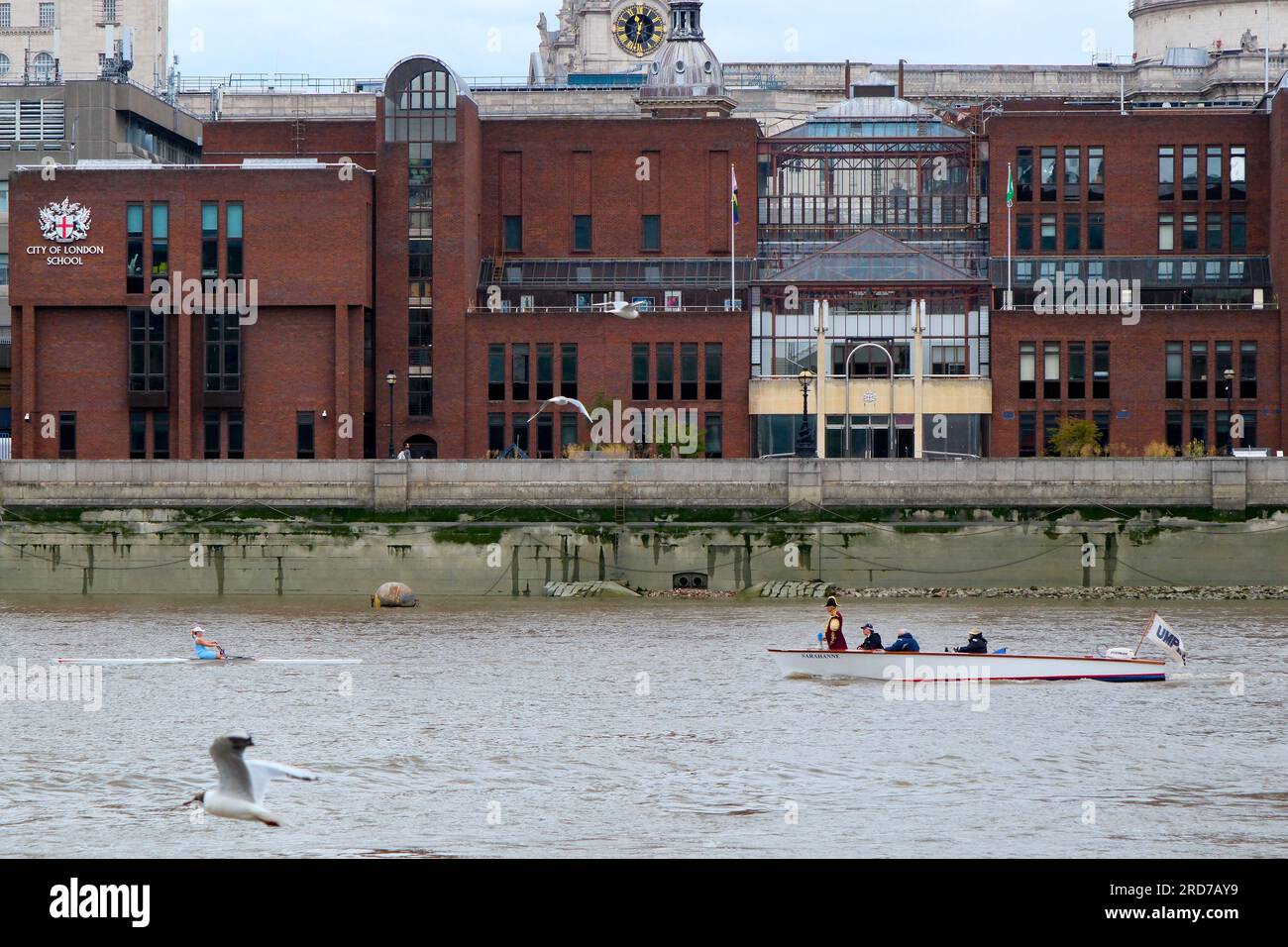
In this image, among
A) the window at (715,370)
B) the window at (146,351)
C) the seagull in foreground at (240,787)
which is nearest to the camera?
the seagull in foreground at (240,787)

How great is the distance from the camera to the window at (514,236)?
337 feet

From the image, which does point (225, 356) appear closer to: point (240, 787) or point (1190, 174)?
point (1190, 174)

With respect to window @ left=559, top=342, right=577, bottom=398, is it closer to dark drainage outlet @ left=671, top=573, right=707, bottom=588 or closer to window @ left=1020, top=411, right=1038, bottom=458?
window @ left=1020, top=411, right=1038, bottom=458

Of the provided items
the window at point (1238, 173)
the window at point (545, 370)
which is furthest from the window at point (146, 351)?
the window at point (1238, 173)

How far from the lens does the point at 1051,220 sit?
100812 mm

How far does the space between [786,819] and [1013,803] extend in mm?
3879

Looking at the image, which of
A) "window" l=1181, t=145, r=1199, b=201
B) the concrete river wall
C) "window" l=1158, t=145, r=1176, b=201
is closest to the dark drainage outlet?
the concrete river wall

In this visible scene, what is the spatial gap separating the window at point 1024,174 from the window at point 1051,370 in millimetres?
10049

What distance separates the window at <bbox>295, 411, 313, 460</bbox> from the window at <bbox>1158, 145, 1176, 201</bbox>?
43986 mm

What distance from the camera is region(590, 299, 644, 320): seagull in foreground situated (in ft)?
261

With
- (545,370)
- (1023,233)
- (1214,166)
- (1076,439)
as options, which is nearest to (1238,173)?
(1214,166)

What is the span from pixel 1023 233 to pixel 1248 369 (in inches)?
541

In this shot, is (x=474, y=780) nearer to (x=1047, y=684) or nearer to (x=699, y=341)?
(x=1047, y=684)

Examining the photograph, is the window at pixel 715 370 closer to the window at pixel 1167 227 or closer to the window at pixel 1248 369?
the window at pixel 1167 227
